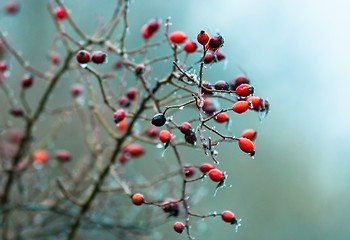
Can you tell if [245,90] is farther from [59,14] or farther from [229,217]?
[59,14]

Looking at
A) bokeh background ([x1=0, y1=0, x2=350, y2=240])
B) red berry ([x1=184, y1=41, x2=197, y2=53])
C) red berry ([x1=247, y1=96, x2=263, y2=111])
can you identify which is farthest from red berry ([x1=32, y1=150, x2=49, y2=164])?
bokeh background ([x1=0, y1=0, x2=350, y2=240])

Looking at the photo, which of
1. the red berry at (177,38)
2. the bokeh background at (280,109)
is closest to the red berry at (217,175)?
the red berry at (177,38)

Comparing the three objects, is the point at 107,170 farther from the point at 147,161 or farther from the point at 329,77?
the point at 329,77

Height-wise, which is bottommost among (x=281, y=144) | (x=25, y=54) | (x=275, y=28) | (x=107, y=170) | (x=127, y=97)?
(x=281, y=144)

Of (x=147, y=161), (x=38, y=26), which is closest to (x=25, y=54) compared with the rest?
(x=38, y=26)

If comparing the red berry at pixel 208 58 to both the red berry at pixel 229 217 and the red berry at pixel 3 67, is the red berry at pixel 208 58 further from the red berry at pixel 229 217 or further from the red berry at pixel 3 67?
the red berry at pixel 3 67
